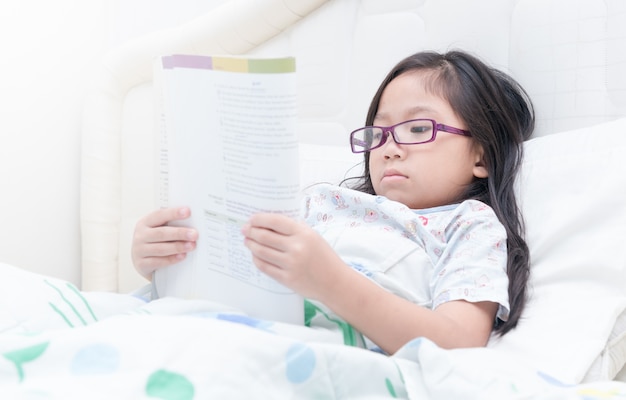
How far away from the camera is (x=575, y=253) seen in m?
Answer: 0.97

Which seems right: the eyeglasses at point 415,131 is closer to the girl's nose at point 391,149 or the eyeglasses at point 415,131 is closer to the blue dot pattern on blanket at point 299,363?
the girl's nose at point 391,149

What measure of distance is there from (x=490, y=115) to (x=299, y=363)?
24.7 inches

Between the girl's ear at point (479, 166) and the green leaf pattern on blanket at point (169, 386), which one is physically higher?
the girl's ear at point (479, 166)

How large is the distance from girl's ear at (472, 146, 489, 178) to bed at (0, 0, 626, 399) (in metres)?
0.06

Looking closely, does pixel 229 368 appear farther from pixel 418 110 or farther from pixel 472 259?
pixel 418 110

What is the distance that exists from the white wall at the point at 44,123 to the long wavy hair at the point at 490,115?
0.89 meters

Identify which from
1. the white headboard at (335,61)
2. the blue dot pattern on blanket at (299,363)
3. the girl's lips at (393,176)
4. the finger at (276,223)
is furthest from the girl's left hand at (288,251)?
the white headboard at (335,61)

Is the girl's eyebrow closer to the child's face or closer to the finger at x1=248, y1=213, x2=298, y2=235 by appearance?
the child's face

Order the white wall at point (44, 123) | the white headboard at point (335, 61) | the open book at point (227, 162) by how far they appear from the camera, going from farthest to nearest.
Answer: the white wall at point (44, 123) < the white headboard at point (335, 61) < the open book at point (227, 162)

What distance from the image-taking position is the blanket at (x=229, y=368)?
1.98 feet

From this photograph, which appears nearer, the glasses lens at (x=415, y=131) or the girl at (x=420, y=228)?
the girl at (x=420, y=228)

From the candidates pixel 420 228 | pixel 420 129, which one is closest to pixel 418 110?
pixel 420 129

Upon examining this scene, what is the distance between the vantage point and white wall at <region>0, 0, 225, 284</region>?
167 centimetres

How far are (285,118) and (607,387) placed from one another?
0.40m
